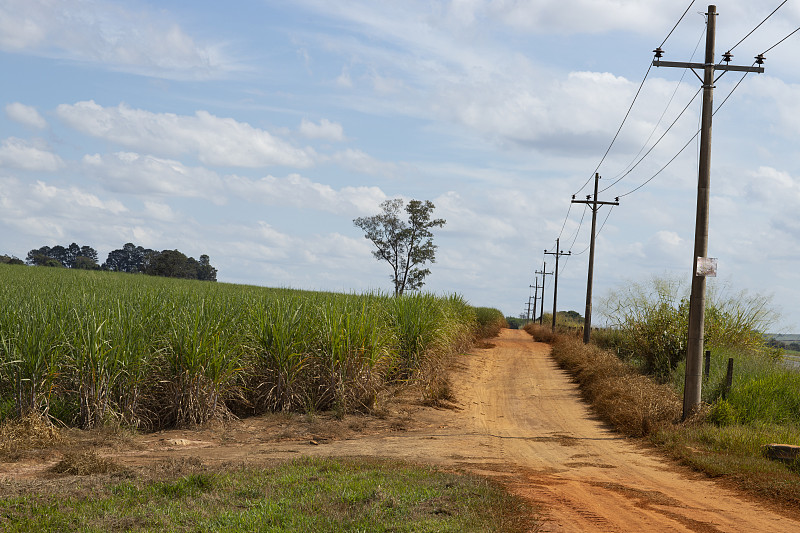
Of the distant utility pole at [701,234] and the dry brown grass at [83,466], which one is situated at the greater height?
the distant utility pole at [701,234]

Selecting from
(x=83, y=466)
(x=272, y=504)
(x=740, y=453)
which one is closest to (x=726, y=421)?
(x=740, y=453)

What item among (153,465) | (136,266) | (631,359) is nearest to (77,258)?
(136,266)

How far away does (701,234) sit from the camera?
1410 cm

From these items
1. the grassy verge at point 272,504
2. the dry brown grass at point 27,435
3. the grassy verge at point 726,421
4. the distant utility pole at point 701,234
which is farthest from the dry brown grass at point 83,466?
the distant utility pole at point 701,234

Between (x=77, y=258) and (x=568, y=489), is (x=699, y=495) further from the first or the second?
(x=77, y=258)

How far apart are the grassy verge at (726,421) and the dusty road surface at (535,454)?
1.50ft

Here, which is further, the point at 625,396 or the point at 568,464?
the point at 625,396

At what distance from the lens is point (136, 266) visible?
324ft

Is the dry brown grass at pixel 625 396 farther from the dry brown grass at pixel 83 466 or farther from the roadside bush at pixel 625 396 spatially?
the dry brown grass at pixel 83 466

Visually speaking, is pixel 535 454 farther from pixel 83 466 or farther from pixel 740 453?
pixel 83 466

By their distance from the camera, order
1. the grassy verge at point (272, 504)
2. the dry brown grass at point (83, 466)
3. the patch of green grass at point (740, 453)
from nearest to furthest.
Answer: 1. the grassy verge at point (272, 504)
2. the dry brown grass at point (83, 466)
3. the patch of green grass at point (740, 453)

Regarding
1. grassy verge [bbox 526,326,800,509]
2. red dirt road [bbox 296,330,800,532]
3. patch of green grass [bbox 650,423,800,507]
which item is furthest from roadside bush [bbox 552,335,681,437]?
patch of green grass [bbox 650,423,800,507]

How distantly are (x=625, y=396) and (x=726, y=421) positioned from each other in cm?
268

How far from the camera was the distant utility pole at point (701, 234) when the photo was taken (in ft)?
44.6
